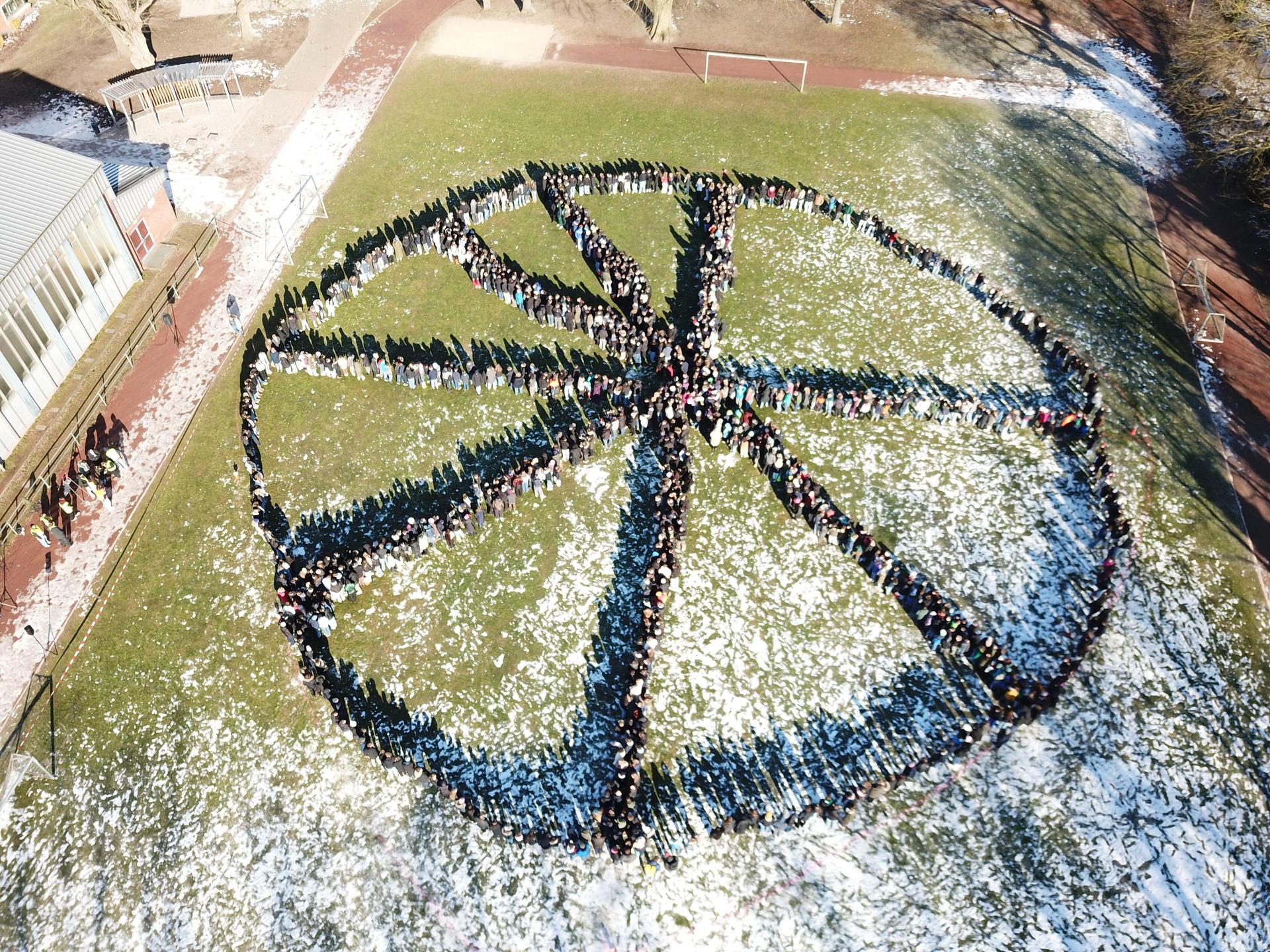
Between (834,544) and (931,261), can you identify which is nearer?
(834,544)

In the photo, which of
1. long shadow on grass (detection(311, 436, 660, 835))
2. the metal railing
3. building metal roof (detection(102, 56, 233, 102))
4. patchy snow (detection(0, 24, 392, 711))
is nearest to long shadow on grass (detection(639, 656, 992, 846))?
long shadow on grass (detection(311, 436, 660, 835))

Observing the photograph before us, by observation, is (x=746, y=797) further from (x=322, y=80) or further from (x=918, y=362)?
(x=322, y=80)

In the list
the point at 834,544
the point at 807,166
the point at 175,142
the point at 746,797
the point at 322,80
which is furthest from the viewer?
the point at 322,80

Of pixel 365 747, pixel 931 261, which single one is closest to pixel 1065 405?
pixel 931 261

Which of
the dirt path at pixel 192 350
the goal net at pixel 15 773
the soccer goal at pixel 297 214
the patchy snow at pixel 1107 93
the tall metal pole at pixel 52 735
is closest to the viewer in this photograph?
the goal net at pixel 15 773

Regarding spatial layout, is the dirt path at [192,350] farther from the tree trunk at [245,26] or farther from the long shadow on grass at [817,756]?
the long shadow on grass at [817,756]

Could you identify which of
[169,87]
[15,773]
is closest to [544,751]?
[15,773]

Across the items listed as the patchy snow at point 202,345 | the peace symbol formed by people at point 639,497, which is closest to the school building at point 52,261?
the patchy snow at point 202,345
